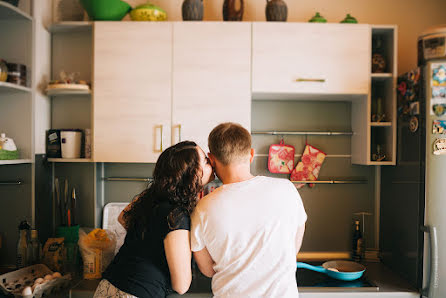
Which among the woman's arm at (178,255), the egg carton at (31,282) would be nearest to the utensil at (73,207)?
the egg carton at (31,282)

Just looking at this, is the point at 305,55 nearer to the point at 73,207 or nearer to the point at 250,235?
the point at 250,235

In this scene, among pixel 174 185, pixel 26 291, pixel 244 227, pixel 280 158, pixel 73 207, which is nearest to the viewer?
pixel 244 227

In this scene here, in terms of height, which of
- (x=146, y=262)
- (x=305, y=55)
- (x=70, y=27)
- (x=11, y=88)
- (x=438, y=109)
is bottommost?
(x=146, y=262)

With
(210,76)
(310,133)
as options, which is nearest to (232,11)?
(210,76)

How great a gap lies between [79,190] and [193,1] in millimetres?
1428

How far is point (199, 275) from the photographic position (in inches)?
79.1

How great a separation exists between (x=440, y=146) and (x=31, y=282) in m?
2.23

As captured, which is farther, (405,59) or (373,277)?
(405,59)

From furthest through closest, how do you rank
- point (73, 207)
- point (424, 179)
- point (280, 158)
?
point (280, 158)
point (73, 207)
point (424, 179)

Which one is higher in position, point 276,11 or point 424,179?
point 276,11

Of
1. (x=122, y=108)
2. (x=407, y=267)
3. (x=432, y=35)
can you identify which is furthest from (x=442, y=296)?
(x=122, y=108)

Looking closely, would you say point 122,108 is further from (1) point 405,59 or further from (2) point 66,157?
(1) point 405,59

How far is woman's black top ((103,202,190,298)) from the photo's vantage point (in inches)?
51.7

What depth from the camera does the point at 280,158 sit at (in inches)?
93.4
